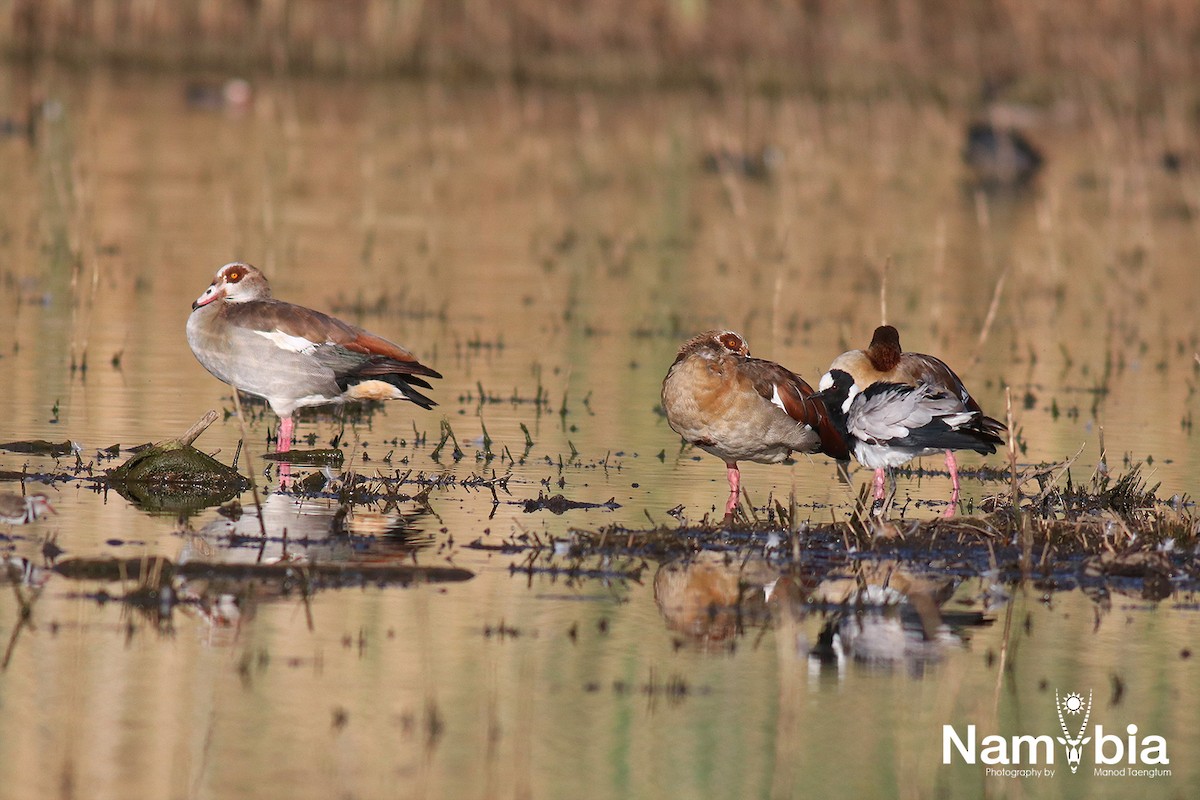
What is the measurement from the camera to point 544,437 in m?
12.9

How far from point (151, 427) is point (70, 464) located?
1567 millimetres

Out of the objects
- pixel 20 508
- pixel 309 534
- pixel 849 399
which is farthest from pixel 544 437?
pixel 20 508

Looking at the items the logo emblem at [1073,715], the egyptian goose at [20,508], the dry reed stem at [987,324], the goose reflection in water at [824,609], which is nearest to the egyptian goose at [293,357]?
the egyptian goose at [20,508]

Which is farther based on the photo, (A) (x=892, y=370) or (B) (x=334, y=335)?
(B) (x=334, y=335)

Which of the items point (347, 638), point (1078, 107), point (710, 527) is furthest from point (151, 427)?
point (1078, 107)

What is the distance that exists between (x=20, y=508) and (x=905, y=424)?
427 centimetres

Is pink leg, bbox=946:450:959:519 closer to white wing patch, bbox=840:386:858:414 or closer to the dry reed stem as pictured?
white wing patch, bbox=840:386:858:414

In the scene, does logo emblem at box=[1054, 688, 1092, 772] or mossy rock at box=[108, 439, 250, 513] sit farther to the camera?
mossy rock at box=[108, 439, 250, 513]

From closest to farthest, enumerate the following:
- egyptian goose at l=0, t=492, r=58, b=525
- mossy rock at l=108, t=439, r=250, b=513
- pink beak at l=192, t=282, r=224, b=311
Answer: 1. egyptian goose at l=0, t=492, r=58, b=525
2. mossy rock at l=108, t=439, r=250, b=513
3. pink beak at l=192, t=282, r=224, b=311

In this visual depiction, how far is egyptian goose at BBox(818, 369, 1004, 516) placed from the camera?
416 inches

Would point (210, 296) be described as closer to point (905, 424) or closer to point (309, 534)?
point (309, 534)

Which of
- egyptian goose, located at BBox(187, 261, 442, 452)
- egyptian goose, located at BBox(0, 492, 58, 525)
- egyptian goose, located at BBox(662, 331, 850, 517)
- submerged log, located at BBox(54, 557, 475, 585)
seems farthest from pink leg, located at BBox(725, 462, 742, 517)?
egyptian goose, located at BBox(0, 492, 58, 525)

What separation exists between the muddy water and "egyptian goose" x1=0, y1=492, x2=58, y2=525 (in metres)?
0.08

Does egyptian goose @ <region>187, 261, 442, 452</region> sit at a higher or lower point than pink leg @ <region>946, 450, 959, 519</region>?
higher
